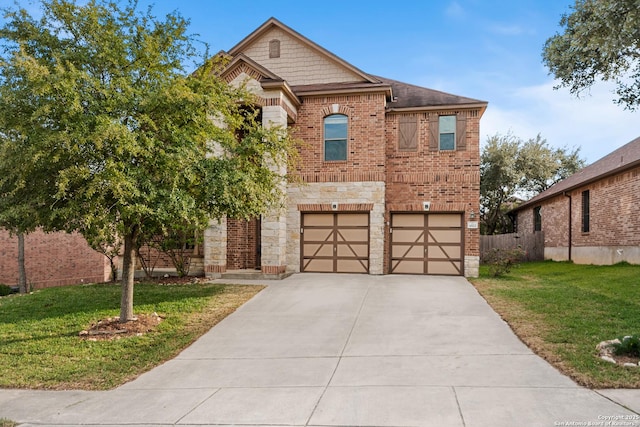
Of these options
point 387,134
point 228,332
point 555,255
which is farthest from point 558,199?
point 228,332

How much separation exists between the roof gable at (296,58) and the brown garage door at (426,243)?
5.47m

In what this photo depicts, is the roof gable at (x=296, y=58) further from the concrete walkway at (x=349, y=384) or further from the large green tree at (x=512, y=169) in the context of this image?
the large green tree at (x=512, y=169)

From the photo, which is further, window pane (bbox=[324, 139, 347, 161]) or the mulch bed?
window pane (bbox=[324, 139, 347, 161])

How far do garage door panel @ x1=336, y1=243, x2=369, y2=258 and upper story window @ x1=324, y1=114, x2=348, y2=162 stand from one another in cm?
314

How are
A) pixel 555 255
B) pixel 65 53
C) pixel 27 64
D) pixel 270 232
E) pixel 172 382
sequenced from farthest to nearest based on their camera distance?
pixel 555 255 → pixel 270 232 → pixel 65 53 → pixel 27 64 → pixel 172 382

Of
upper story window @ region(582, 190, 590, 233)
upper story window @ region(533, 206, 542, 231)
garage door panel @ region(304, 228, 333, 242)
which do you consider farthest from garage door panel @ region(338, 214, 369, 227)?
upper story window @ region(533, 206, 542, 231)

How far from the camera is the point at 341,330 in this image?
348 inches

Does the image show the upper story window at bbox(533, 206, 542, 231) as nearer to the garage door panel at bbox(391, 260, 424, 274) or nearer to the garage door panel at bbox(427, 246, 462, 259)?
the garage door panel at bbox(427, 246, 462, 259)

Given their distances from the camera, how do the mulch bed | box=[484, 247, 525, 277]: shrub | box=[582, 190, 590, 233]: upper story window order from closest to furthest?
the mulch bed, box=[484, 247, 525, 277]: shrub, box=[582, 190, 590, 233]: upper story window

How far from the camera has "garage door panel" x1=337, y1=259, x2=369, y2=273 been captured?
53.0 feet

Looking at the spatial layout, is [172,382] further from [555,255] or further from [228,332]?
[555,255]

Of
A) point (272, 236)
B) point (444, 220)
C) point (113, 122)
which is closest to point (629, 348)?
point (113, 122)

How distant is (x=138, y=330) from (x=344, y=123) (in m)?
10.0

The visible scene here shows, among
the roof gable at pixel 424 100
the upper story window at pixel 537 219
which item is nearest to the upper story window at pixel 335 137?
the roof gable at pixel 424 100
